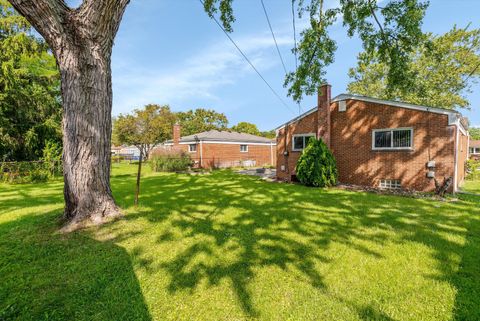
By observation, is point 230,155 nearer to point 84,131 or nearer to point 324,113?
point 324,113

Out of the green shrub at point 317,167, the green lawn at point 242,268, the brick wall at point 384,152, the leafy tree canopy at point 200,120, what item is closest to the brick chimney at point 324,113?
the brick wall at point 384,152

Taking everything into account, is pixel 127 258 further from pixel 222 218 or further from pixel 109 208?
pixel 222 218

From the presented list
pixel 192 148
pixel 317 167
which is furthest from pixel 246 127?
pixel 317 167

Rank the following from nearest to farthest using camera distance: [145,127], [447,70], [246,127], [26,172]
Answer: [26,172] < [447,70] < [145,127] < [246,127]

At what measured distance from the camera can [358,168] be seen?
1111 cm

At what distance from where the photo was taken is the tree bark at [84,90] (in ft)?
13.1

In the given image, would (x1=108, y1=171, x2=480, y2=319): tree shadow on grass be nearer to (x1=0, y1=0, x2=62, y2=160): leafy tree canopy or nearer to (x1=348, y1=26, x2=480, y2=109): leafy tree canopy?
(x1=0, y1=0, x2=62, y2=160): leafy tree canopy

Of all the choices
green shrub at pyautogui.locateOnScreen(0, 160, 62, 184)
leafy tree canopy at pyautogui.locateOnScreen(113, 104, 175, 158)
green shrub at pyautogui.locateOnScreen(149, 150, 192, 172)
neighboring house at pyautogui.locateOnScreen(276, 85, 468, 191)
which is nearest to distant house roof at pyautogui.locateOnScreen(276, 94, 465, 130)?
neighboring house at pyautogui.locateOnScreen(276, 85, 468, 191)

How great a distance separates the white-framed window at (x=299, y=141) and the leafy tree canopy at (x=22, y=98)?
1624 centimetres

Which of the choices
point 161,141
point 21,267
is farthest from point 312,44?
point 161,141

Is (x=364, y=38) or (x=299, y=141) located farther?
(x=299, y=141)

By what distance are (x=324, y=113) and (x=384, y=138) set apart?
9.75 feet

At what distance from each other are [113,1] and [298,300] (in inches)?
222

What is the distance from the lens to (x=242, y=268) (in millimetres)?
3104
